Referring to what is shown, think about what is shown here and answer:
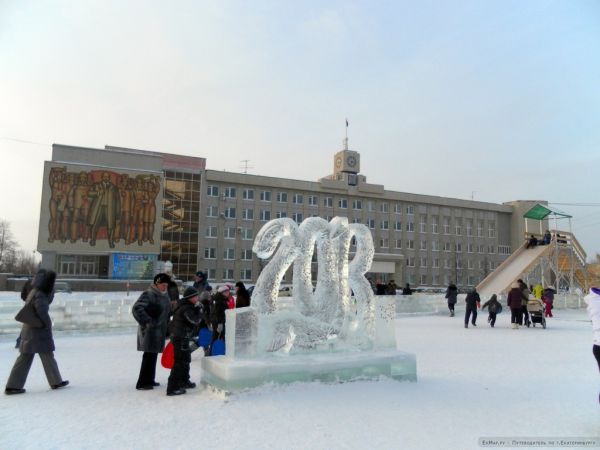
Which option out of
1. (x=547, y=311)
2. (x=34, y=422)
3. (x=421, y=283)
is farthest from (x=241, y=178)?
(x=34, y=422)

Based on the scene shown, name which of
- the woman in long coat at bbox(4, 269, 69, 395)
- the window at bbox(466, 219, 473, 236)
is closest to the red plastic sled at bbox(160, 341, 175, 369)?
the woman in long coat at bbox(4, 269, 69, 395)

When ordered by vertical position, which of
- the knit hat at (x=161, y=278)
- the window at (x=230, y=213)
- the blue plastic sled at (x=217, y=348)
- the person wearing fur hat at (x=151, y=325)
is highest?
the window at (x=230, y=213)

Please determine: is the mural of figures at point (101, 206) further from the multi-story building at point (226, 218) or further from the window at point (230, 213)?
the window at point (230, 213)

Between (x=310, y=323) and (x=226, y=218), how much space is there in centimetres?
4765

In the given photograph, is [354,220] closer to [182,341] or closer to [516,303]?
[516,303]

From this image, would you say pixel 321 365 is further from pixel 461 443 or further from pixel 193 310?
pixel 461 443

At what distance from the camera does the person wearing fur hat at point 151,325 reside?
665 cm

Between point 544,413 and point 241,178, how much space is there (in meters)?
51.1

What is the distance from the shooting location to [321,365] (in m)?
6.85

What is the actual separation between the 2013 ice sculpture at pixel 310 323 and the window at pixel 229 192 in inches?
1855

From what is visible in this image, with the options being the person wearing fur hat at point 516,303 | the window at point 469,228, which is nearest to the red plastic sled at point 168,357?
the person wearing fur hat at point 516,303

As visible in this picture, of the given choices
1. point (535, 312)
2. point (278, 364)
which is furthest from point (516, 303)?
point (278, 364)

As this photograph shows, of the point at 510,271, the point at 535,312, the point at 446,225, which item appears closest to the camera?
the point at 535,312

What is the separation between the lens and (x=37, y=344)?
21.1 ft
